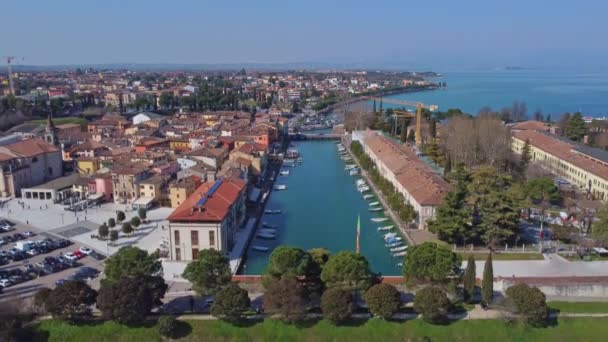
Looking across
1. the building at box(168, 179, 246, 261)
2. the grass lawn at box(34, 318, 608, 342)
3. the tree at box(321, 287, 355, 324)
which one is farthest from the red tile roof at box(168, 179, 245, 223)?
the tree at box(321, 287, 355, 324)

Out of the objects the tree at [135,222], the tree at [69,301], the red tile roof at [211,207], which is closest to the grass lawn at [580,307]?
the red tile roof at [211,207]

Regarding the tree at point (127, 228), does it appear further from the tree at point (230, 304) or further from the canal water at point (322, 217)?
the tree at point (230, 304)

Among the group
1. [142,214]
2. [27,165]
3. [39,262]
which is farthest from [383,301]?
[27,165]

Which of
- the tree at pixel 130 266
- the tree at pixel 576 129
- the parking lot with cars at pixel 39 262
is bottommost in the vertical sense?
the parking lot with cars at pixel 39 262

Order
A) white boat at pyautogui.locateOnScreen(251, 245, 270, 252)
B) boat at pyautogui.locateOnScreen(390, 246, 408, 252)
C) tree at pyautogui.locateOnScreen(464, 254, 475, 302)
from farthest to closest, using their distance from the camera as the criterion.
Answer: white boat at pyautogui.locateOnScreen(251, 245, 270, 252) < boat at pyautogui.locateOnScreen(390, 246, 408, 252) < tree at pyautogui.locateOnScreen(464, 254, 475, 302)

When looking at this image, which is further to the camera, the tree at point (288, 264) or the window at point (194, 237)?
the window at point (194, 237)

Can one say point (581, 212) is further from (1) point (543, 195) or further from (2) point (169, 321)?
(2) point (169, 321)

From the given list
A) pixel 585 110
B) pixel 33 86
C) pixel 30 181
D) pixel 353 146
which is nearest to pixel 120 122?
pixel 30 181

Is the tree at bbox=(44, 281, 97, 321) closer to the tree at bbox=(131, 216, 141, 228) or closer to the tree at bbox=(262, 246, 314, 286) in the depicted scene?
the tree at bbox=(262, 246, 314, 286)
